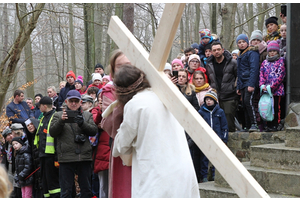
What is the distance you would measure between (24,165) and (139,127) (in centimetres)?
477

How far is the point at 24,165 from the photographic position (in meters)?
6.84

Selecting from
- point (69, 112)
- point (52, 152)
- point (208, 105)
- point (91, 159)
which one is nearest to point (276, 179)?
point (208, 105)

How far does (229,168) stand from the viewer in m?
2.15

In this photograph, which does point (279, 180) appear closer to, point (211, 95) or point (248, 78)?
point (211, 95)

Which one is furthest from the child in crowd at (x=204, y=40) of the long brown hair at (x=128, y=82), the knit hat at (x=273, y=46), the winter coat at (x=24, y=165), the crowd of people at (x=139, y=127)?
the long brown hair at (x=128, y=82)

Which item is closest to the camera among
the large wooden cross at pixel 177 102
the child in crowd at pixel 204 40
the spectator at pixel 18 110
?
the large wooden cross at pixel 177 102

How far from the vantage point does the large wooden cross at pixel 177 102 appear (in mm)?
2098

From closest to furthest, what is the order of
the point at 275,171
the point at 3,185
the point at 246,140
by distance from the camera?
the point at 3,185 → the point at 275,171 → the point at 246,140

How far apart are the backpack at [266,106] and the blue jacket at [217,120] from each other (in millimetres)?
642

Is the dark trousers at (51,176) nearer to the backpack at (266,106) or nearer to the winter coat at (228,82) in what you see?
the winter coat at (228,82)

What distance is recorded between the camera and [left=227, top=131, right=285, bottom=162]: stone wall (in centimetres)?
614

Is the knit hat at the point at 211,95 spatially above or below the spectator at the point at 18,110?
above

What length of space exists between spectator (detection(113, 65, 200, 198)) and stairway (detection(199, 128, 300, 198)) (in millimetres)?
2414

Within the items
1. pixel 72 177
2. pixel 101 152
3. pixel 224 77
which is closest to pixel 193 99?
pixel 224 77
